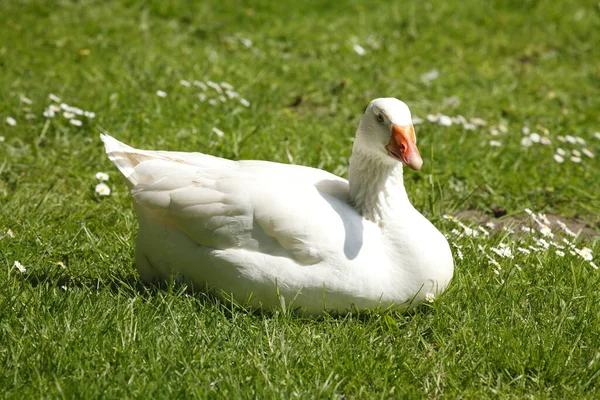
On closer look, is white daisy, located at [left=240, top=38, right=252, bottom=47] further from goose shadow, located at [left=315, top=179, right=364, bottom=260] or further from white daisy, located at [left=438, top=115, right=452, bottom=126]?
goose shadow, located at [left=315, top=179, right=364, bottom=260]

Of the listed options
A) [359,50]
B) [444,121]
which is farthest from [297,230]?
[359,50]

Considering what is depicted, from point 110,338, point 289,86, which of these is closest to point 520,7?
point 289,86

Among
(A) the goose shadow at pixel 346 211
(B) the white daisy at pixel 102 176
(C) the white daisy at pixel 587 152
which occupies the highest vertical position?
(A) the goose shadow at pixel 346 211

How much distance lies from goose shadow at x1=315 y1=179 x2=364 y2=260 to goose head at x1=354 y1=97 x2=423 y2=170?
249 mm

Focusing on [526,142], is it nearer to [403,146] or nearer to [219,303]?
[403,146]

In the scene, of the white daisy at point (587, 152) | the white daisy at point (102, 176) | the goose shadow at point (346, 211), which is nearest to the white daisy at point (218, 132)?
the white daisy at point (102, 176)

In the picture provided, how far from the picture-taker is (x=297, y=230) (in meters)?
3.48

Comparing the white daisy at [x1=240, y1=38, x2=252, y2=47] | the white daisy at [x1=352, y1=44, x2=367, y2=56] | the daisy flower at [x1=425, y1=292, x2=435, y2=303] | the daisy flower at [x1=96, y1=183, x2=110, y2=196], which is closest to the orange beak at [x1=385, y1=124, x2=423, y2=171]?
the daisy flower at [x1=425, y1=292, x2=435, y2=303]

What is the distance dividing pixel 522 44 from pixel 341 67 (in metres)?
2.20

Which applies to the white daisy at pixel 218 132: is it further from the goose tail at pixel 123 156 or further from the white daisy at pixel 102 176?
the goose tail at pixel 123 156

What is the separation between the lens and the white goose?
3.51 metres

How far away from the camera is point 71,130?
5777 mm

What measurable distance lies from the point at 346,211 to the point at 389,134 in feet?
1.32

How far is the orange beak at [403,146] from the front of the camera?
11.5ft
